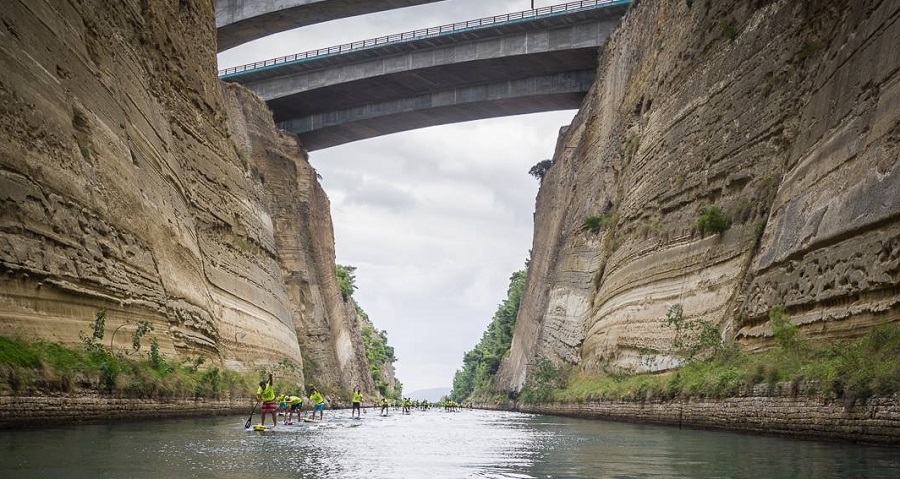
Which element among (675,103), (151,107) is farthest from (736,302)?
(151,107)

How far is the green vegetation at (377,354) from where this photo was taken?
335 feet

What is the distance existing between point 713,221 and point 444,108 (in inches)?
1456

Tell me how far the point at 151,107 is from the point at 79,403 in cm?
1599

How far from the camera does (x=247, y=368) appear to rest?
37875mm

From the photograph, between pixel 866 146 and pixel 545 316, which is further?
pixel 545 316

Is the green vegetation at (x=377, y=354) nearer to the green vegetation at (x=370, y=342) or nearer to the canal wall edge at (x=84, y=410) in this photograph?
the green vegetation at (x=370, y=342)

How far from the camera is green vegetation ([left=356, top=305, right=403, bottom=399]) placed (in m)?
102

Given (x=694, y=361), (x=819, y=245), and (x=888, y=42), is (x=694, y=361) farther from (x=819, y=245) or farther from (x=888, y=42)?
(x=888, y=42)

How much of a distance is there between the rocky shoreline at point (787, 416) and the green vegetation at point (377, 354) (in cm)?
6743

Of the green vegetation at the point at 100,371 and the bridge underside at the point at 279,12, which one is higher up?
the bridge underside at the point at 279,12

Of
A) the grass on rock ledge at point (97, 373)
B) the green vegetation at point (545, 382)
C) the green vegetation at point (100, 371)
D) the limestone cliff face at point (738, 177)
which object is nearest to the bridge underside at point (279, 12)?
the limestone cliff face at point (738, 177)

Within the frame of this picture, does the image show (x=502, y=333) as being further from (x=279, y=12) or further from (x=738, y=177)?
(x=738, y=177)

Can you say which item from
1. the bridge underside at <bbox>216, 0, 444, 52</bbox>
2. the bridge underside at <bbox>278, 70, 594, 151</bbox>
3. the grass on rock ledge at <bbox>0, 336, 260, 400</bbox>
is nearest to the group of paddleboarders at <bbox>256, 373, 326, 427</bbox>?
the grass on rock ledge at <bbox>0, 336, 260, 400</bbox>

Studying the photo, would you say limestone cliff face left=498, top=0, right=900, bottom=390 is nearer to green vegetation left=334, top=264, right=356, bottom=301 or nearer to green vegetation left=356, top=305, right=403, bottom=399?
green vegetation left=334, top=264, right=356, bottom=301
